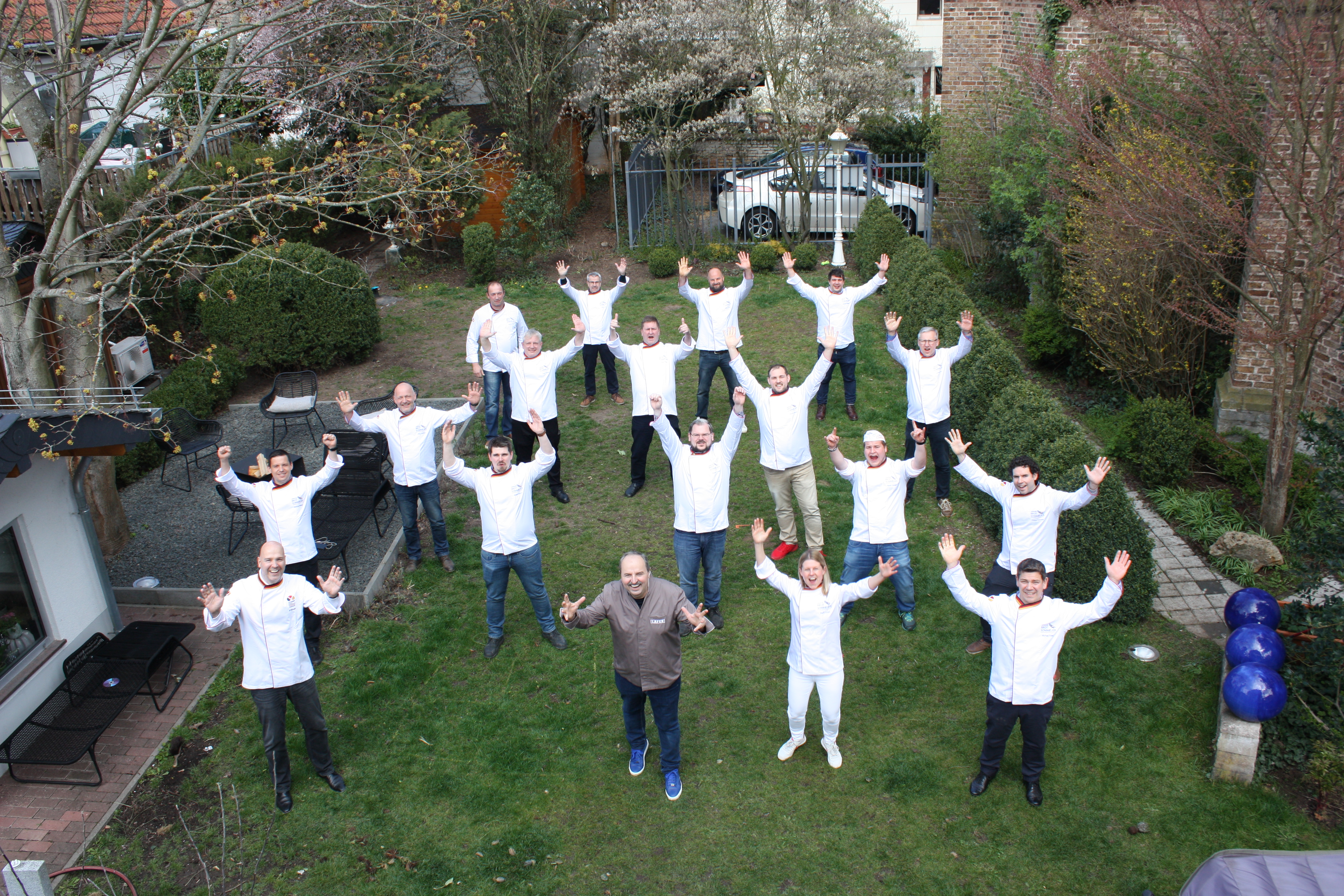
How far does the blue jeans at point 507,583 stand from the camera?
7.23 meters

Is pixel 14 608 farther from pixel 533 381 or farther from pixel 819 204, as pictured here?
pixel 819 204

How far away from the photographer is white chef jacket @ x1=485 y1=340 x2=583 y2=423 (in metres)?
9.04

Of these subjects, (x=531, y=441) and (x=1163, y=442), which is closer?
(x=531, y=441)

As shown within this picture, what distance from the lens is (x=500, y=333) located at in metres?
10.6

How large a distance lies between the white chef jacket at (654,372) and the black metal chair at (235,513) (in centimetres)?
371

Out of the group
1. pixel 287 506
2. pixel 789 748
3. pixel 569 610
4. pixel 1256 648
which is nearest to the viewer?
pixel 569 610

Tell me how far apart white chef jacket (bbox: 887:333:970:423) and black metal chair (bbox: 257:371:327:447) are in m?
6.74

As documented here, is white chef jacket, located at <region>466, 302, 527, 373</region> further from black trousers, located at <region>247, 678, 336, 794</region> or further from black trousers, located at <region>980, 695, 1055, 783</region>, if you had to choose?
black trousers, located at <region>980, 695, 1055, 783</region>

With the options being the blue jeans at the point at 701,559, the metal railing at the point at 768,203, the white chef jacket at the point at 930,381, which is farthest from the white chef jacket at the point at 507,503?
the metal railing at the point at 768,203

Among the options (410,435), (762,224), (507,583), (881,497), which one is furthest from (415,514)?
(762,224)

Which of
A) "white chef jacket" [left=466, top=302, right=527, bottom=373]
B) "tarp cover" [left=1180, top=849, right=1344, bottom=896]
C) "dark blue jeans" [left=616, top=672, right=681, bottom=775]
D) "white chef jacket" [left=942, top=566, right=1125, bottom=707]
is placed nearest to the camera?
"tarp cover" [left=1180, top=849, right=1344, bottom=896]

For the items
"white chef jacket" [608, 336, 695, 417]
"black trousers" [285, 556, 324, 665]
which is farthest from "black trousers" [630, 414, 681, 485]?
"black trousers" [285, 556, 324, 665]

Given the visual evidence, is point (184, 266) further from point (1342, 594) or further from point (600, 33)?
point (600, 33)

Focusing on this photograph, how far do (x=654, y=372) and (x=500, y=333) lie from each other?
91.1 inches
